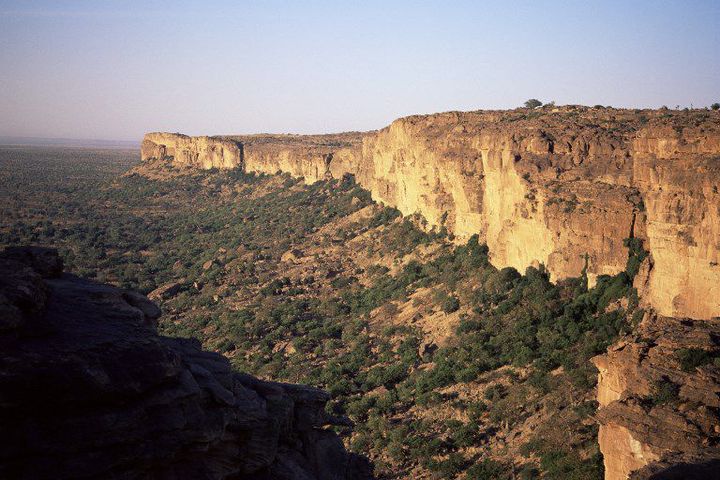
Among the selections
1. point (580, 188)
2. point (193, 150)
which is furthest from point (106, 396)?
point (193, 150)

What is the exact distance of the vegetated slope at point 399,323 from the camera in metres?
22.3

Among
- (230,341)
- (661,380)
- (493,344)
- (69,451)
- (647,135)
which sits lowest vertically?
(230,341)

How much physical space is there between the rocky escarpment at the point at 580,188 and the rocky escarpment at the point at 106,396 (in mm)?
15708

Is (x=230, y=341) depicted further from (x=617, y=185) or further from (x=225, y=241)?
(x=225, y=241)

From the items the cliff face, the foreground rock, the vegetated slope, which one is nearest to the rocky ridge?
the foreground rock

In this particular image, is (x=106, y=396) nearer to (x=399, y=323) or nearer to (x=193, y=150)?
(x=399, y=323)

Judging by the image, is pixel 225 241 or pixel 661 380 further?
pixel 225 241

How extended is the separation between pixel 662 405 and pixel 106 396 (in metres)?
12.0

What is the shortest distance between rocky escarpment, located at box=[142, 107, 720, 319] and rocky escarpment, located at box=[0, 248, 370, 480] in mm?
15708

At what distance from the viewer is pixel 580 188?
28.0m

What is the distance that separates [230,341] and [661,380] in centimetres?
2674

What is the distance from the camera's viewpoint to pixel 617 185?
26.9 metres

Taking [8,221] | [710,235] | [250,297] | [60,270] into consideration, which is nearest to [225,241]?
[250,297]

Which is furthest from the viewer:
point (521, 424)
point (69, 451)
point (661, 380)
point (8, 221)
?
point (8, 221)
